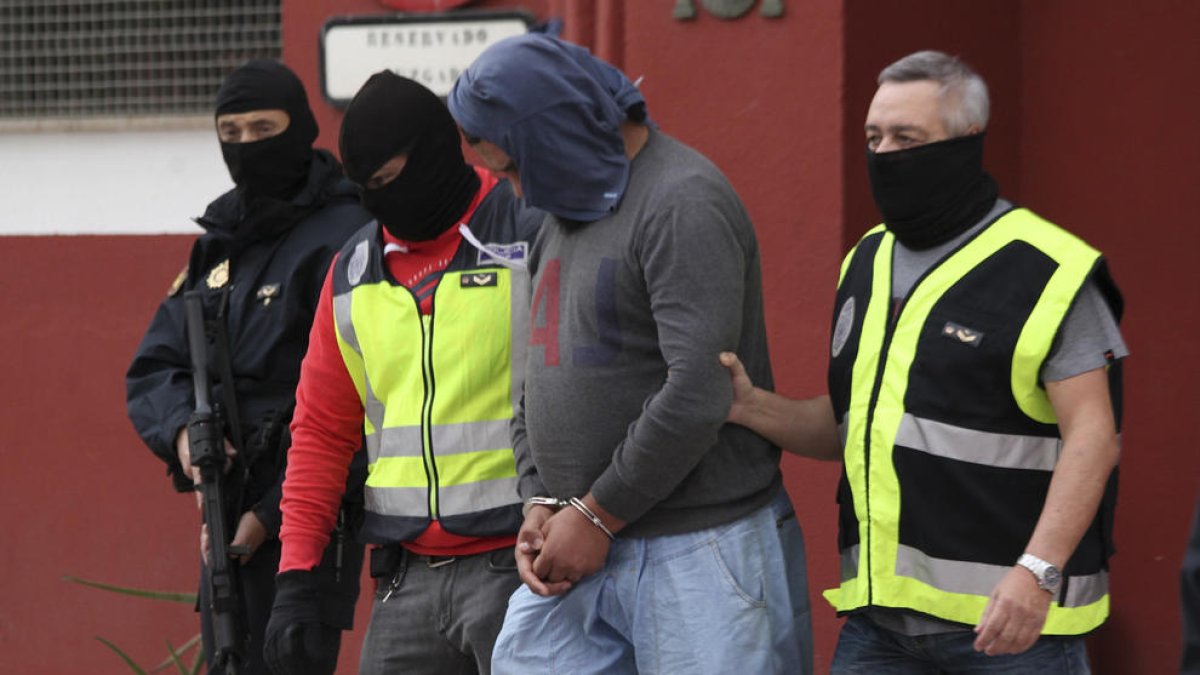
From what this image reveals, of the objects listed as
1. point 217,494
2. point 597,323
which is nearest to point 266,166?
point 217,494

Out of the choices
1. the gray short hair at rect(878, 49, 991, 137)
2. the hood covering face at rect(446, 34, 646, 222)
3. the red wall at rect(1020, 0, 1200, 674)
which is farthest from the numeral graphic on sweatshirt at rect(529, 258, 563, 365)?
the red wall at rect(1020, 0, 1200, 674)

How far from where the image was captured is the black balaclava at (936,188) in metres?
2.92

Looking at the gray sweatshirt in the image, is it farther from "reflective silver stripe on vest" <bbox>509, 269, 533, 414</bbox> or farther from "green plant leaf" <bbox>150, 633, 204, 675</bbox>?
"green plant leaf" <bbox>150, 633, 204, 675</bbox>

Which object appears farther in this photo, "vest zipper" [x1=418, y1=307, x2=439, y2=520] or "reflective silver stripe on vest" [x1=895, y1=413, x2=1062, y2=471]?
"vest zipper" [x1=418, y1=307, x2=439, y2=520]

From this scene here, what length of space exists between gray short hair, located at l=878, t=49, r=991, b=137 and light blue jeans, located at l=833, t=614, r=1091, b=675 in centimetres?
85

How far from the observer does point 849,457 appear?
304 cm

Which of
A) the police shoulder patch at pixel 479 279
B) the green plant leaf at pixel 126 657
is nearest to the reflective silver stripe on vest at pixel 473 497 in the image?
the police shoulder patch at pixel 479 279

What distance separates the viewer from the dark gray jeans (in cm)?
332

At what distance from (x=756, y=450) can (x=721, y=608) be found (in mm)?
304

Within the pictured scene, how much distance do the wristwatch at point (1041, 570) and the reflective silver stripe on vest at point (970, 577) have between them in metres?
0.12

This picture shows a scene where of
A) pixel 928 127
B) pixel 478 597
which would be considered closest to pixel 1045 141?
pixel 928 127

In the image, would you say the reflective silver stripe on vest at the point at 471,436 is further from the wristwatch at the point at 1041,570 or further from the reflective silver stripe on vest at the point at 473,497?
the wristwatch at the point at 1041,570

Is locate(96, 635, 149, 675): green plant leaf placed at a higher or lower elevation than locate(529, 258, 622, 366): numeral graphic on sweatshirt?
lower

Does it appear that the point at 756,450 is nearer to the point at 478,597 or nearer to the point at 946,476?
the point at 946,476
